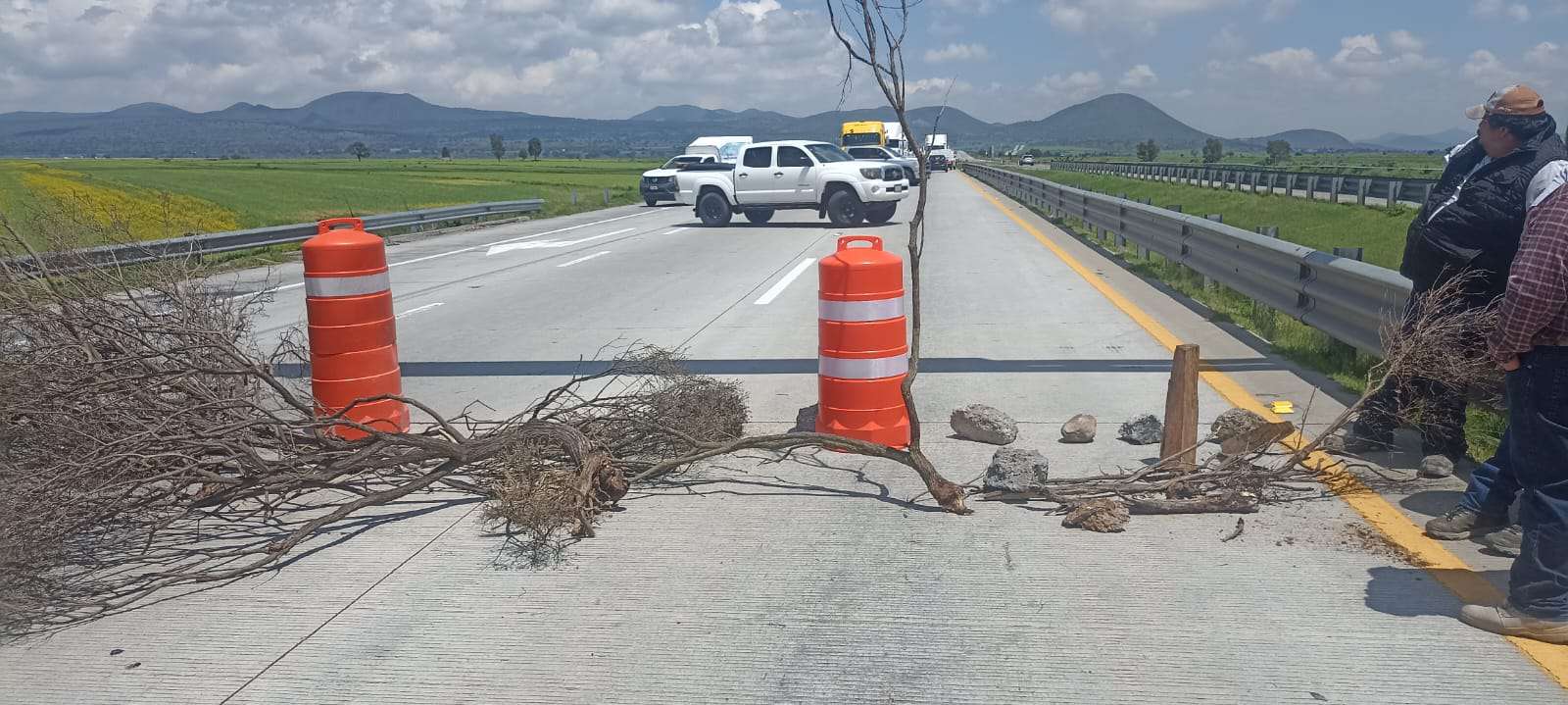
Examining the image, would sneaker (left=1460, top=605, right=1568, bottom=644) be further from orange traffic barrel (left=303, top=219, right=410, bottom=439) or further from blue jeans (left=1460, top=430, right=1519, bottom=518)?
orange traffic barrel (left=303, top=219, right=410, bottom=439)

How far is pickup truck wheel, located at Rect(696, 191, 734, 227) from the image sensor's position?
95.4 feet

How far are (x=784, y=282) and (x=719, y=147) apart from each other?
111ft

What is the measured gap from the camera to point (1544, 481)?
4.16 metres

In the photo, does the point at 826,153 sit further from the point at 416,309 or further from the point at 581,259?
the point at 416,309

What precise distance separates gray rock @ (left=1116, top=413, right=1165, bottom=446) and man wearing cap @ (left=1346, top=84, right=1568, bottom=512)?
101 centimetres

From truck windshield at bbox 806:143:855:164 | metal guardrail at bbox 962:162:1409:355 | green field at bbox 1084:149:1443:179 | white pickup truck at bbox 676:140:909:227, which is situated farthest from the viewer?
green field at bbox 1084:149:1443:179

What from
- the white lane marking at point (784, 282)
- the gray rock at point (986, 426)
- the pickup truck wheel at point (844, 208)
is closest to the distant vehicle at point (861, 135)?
the pickup truck wheel at point (844, 208)

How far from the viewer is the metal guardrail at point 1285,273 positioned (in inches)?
312

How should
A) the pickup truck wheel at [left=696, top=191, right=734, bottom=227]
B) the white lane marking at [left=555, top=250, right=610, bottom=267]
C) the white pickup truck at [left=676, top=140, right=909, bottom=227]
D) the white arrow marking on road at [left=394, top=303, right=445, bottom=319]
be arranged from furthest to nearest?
the pickup truck wheel at [left=696, top=191, right=734, bottom=227] → the white pickup truck at [left=676, top=140, right=909, bottom=227] → the white lane marking at [left=555, top=250, right=610, bottom=267] → the white arrow marking on road at [left=394, top=303, right=445, bottom=319]

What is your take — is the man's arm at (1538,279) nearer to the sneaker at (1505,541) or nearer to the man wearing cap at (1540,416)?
the man wearing cap at (1540,416)

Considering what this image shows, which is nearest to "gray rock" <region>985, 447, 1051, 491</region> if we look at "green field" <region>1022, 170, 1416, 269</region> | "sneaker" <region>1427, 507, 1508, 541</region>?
"sneaker" <region>1427, 507, 1508, 541</region>

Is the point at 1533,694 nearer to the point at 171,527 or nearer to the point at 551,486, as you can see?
the point at 551,486

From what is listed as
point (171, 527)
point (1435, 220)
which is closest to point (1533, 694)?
point (1435, 220)

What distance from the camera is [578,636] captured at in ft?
14.3
